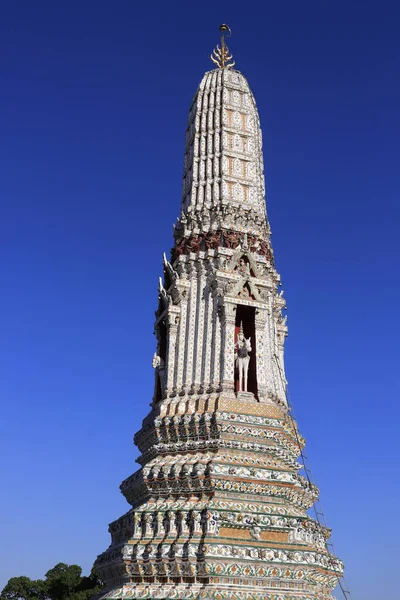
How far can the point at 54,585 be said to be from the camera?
41.6 meters

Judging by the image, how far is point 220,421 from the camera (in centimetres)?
1919

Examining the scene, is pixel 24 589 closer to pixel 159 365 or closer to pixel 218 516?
pixel 159 365

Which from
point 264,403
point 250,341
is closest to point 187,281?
point 250,341

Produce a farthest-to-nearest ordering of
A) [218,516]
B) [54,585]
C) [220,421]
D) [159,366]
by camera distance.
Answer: [54,585] → [159,366] → [220,421] → [218,516]

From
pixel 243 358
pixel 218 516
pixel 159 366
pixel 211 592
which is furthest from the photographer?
pixel 159 366

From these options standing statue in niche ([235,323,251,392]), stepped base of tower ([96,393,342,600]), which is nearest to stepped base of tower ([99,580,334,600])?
stepped base of tower ([96,393,342,600])

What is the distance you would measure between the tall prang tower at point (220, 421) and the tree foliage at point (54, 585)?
22649 mm

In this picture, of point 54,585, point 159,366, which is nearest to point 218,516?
point 159,366

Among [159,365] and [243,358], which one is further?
[159,365]

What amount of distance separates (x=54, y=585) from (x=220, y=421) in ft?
93.2

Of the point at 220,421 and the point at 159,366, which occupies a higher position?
the point at 159,366

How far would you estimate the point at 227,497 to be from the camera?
17906mm

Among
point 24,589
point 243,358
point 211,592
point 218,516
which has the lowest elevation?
point 211,592

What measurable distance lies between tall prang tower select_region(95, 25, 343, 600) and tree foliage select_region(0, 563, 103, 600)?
22.6 metres
